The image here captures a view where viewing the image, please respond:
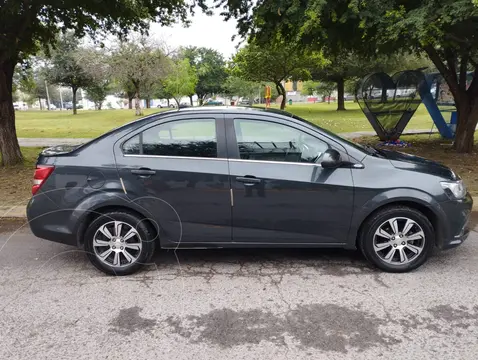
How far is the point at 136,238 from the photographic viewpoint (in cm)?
388

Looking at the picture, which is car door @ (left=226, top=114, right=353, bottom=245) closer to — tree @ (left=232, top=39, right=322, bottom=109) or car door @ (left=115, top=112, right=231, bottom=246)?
car door @ (left=115, top=112, right=231, bottom=246)

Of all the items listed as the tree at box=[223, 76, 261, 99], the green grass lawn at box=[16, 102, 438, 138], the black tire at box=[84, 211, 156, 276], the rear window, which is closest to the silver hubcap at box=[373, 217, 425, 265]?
the rear window

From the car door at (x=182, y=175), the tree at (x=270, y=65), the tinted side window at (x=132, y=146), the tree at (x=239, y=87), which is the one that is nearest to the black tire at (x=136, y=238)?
the car door at (x=182, y=175)

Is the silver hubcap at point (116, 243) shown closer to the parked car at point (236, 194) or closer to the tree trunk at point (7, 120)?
the parked car at point (236, 194)

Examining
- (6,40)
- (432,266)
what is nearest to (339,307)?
(432,266)

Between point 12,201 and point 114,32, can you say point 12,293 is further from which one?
point 114,32

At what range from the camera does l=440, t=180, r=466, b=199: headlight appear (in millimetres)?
3762

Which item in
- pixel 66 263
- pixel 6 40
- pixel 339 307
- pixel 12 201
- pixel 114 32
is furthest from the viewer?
pixel 114 32

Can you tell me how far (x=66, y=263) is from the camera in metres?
4.21

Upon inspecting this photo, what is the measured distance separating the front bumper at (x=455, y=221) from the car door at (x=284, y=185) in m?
0.95

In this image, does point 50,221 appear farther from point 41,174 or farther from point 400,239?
point 400,239

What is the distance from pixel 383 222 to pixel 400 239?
0.82 feet

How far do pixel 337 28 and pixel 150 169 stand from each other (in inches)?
252

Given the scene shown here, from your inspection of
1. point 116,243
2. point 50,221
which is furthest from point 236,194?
point 50,221
